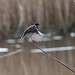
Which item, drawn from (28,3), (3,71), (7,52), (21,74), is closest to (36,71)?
(21,74)

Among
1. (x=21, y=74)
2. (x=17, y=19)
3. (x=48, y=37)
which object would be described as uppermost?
(x=17, y=19)

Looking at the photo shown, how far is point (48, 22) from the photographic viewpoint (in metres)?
7.08

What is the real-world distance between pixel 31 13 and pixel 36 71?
2540 mm

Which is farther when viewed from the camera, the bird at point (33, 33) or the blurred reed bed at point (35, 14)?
the blurred reed bed at point (35, 14)

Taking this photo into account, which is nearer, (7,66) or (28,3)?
(7,66)

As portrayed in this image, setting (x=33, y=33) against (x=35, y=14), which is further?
(x=35, y=14)

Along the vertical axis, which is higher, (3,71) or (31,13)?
(31,13)

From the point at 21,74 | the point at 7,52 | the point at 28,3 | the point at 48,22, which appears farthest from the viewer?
the point at 48,22

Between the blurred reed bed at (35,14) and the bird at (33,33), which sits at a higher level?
the blurred reed bed at (35,14)

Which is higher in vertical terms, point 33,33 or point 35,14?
point 35,14

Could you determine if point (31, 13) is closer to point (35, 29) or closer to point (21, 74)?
point (21, 74)

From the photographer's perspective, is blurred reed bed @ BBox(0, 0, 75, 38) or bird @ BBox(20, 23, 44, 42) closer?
bird @ BBox(20, 23, 44, 42)

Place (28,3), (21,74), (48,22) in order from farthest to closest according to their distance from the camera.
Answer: (48,22), (28,3), (21,74)

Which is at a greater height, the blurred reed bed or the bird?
the blurred reed bed
